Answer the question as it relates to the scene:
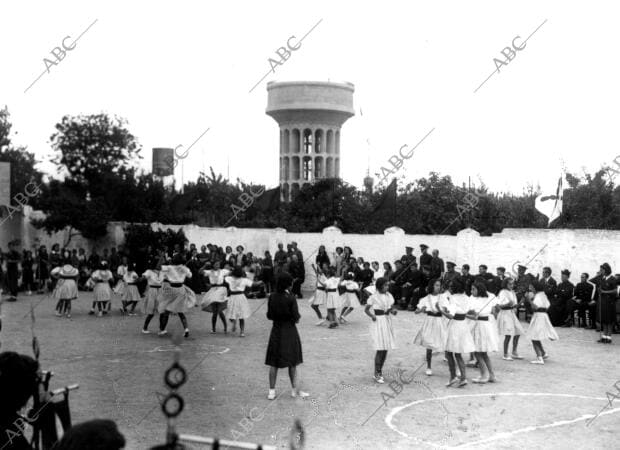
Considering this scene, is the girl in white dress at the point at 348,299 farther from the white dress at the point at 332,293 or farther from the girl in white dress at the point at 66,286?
the girl in white dress at the point at 66,286

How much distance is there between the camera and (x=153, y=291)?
17375 millimetres

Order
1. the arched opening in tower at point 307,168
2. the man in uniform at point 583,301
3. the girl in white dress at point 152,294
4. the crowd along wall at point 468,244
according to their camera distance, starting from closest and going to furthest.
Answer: the girl in white dress at point 152,294
the man in uniform at point 583,301
the crowd along wall at point 468,244
the arched opening in tower at point 307,168

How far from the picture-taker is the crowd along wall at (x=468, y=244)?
2189 cm

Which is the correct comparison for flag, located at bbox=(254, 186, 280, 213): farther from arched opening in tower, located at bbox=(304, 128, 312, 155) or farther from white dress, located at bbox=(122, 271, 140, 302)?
arched opening in tower, located at bbox=(304, 128, 312, 155)

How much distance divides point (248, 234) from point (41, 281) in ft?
31.1

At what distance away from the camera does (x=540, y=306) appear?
1427 cm

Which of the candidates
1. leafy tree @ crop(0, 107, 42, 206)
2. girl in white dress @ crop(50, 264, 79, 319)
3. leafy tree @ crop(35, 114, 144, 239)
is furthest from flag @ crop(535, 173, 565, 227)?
leafy tree @ crop(0, 107, 42, 206)

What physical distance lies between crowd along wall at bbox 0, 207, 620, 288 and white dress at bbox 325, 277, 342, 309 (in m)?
6.52

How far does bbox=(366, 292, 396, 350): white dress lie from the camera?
12148 millimetres

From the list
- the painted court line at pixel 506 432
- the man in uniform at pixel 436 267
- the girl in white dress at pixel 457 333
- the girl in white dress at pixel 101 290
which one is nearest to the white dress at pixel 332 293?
the man in uniform at pixel 436 267

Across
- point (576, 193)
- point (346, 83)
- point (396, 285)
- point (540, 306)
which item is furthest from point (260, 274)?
point (346, 83)

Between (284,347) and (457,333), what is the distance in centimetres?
296

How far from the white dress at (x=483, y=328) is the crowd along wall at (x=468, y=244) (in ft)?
33.6

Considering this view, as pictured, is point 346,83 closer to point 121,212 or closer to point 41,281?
point 121,212
